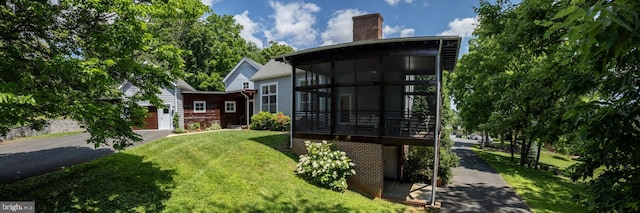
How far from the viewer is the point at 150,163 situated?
336 inches

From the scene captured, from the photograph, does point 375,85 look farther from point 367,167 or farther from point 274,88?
point 274,88

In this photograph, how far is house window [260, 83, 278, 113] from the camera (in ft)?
65.8

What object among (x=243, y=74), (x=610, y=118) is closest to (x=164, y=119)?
(x=243, y=74)

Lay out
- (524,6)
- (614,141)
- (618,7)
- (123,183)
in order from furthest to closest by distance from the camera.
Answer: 1. (123,183)
2. (524,6)
3. (614,141)
4. (618,7)

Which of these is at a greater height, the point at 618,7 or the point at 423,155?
the point at 618,7

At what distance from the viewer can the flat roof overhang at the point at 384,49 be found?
8.67 meters

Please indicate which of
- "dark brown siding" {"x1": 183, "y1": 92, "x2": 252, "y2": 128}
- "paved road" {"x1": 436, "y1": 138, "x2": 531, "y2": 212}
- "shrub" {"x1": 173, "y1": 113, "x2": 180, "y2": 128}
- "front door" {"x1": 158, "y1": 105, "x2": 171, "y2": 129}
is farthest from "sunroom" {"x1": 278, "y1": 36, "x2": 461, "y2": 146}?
"front door" {"x1": 158, "y1": 105, "x2": 171, "y2": 129}

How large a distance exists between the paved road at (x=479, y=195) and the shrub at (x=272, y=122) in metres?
9.73

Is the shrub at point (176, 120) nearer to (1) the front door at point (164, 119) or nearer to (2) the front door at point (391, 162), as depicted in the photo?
(1) the front door at point (164, 119)

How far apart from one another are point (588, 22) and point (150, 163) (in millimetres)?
10024

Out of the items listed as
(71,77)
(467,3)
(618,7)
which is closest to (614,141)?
(618,7)

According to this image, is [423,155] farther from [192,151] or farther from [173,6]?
[173,6]

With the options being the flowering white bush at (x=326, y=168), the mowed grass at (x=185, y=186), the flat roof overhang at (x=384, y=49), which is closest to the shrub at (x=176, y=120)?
the mowed grass at (x=185, y=186)

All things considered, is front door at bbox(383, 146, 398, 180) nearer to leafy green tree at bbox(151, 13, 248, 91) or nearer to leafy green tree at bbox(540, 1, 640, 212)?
leafy green tree at bbox(540, 1, 640, 212)
